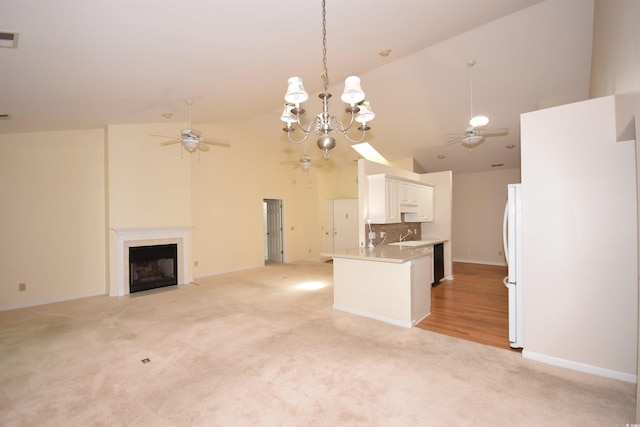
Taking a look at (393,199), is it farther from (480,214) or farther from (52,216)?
(52,216)

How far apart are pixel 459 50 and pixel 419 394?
178 inches

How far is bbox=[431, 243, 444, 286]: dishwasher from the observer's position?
6209mm

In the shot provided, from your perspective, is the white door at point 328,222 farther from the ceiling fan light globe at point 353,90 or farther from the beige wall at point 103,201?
the ceiling fan light globe at point 353,90

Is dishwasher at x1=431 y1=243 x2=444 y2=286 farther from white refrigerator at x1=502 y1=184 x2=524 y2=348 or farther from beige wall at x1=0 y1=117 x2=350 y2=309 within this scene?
beige wall at x1=0 y1=117 x2=350 y2=309

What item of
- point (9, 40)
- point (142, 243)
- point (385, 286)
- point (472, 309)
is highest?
point (9, 40)

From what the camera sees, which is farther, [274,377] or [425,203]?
[425,203]

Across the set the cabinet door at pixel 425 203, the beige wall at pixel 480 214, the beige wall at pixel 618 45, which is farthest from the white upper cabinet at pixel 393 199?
the beige wall at pixel 618 45

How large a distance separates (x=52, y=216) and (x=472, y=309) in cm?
726

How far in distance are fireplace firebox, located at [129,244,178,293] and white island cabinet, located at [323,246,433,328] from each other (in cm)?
393

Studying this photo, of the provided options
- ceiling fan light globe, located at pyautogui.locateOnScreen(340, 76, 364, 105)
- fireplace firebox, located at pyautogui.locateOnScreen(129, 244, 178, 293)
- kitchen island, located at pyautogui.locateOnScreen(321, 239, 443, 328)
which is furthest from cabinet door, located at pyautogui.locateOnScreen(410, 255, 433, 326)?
fireplace firebox, located at pyautogui.locateOnScreen(129, 244, 178, 293)

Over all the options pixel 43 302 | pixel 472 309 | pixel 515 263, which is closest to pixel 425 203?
pixel 472 309

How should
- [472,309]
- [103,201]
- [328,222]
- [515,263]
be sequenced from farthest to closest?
1. [328,222]
2. [103,201]
3. [472,309]
4. [515,263]

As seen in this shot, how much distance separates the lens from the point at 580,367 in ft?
8.91

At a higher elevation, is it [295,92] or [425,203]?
[295,92]
